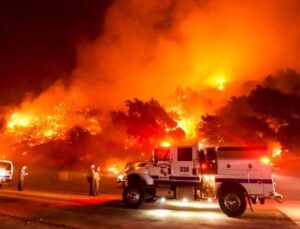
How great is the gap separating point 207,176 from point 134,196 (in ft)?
10.1

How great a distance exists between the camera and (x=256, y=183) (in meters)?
12.1

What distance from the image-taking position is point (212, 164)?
43.1 feet

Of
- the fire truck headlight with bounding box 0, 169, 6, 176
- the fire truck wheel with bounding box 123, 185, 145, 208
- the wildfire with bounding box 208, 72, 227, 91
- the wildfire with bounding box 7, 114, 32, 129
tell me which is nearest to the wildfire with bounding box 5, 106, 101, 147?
the wildfire with bounding box 7, 114, 32, 129

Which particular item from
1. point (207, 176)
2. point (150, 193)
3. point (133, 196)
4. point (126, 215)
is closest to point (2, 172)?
point (133, 196)

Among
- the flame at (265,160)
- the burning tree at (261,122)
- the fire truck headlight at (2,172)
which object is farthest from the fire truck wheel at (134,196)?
the burning tree at (261,122)

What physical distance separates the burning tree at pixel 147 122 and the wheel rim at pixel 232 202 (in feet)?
82.8

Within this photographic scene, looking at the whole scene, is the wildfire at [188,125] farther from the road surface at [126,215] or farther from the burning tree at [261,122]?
the road surface at [126,215]

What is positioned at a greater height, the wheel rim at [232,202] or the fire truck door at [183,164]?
the fire truck door at [183,164]

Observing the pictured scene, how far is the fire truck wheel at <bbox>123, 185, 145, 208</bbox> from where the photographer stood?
13883 millimetres

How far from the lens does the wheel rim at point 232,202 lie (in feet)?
39.7

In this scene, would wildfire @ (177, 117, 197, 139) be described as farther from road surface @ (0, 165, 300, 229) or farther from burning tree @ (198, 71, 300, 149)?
road surface @ (0, 165, 300, 229)

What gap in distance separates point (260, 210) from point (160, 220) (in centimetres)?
462

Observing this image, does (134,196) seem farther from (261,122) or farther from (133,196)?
(261,122)

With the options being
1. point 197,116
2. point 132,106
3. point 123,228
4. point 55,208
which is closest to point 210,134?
point 197,116
